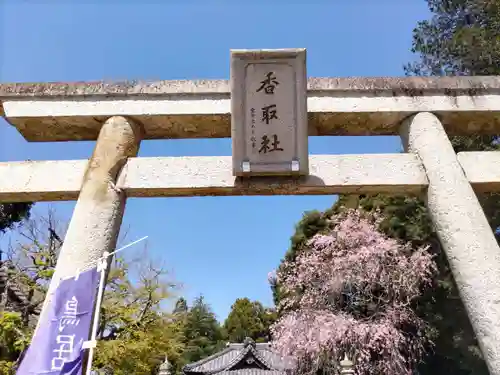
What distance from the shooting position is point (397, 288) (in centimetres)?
1355

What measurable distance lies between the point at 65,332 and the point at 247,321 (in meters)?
34.2

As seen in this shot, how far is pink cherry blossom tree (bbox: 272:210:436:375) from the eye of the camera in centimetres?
1301

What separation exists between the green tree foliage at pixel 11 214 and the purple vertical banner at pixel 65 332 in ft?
36.0

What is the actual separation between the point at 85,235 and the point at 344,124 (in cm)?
306

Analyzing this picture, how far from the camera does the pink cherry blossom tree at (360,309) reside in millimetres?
13008

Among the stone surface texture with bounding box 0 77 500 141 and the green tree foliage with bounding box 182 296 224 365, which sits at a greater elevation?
the green tree foliage with bounding box 182 296 224 365

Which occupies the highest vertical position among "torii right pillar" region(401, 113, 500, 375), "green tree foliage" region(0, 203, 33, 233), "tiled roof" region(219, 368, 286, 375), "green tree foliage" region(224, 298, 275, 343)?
"green tree foliage" region(224, 298, 275, 343)

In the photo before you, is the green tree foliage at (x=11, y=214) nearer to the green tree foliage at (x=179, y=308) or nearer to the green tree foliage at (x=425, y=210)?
the green tree foliage at (x=179, y=308)

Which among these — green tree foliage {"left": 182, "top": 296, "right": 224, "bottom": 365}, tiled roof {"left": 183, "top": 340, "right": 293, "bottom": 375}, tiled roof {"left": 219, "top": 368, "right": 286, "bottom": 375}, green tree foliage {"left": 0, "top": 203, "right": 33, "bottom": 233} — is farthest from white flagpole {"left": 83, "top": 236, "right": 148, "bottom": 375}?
green tree foliage {"left": 182, "top": 296, "right": 224, "bottom": 365}

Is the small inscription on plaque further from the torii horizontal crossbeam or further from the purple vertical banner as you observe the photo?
the purple vertical banner

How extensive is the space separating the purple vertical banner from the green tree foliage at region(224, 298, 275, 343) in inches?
1275

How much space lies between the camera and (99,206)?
4.40m

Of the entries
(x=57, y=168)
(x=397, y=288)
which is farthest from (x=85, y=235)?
(x=397, y=288)

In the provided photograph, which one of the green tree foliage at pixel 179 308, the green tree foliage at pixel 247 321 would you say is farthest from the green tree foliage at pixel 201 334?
the green tree foliage at pixel 179 308
